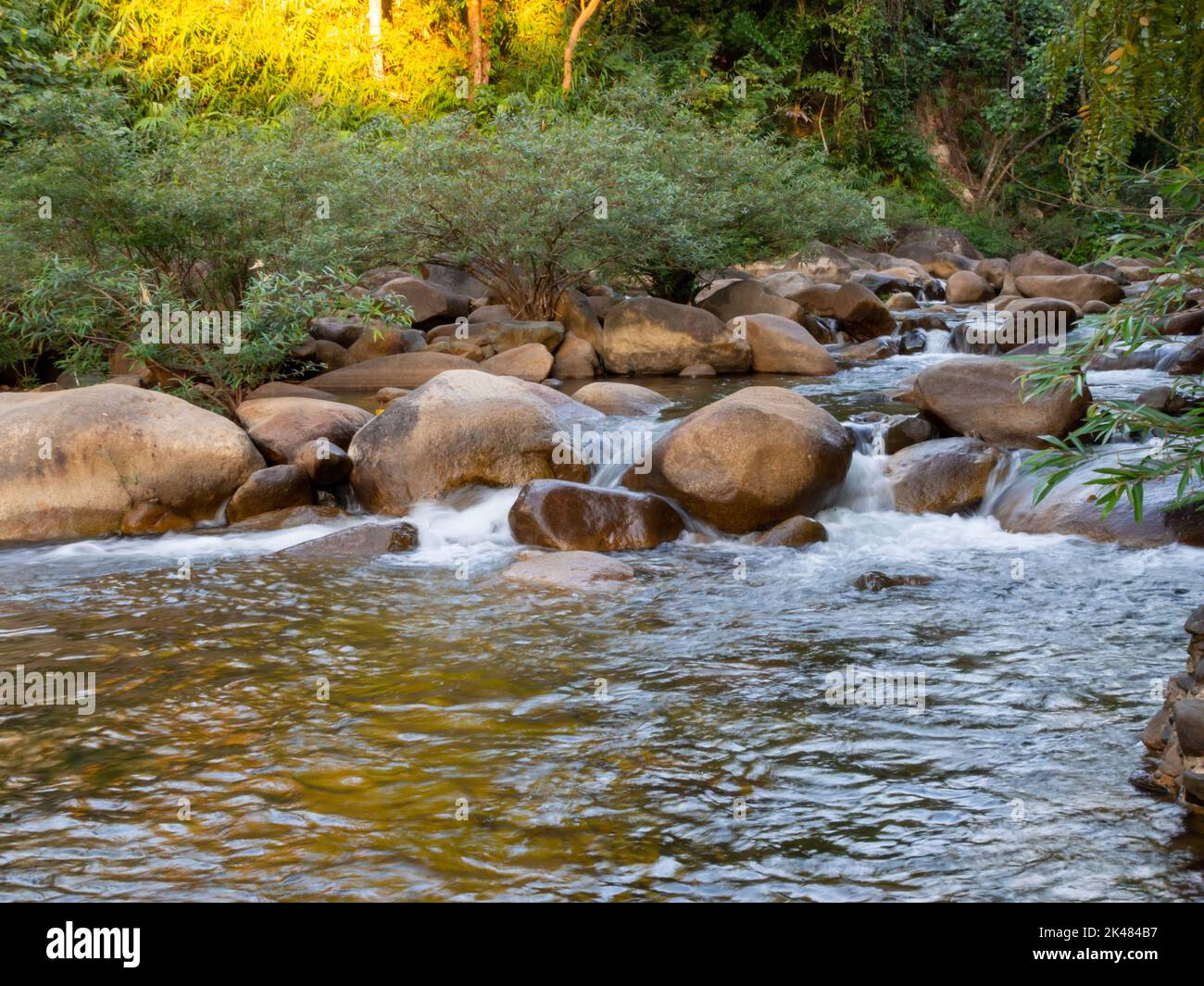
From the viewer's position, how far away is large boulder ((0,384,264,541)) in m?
8.43

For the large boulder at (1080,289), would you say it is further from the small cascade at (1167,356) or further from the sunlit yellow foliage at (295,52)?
the sunlit yellow foliage at (295,52)

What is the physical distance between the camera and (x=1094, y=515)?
25.4ft

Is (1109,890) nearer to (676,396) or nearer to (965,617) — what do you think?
(965,617)

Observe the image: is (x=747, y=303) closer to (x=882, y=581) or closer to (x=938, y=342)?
(x=938, y=342)

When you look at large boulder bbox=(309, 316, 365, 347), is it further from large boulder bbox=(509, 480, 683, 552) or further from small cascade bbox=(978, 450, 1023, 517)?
small cascade bbox=(978, 450, 1023, 517)

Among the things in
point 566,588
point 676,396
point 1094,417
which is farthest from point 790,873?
point 676,396

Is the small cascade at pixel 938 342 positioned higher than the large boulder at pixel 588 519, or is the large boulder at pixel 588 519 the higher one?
the small cascade at pixel 938 342

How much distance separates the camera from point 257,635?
614 cm

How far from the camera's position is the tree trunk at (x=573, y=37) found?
24.3 metres

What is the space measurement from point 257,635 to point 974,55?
2903 centimetres

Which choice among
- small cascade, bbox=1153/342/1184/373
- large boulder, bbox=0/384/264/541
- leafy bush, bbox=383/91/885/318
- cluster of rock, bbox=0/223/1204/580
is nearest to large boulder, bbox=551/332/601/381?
leafy bush, bbox=383/91/885/318

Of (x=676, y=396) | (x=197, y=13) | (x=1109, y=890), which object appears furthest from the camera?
(x=197, y=13)

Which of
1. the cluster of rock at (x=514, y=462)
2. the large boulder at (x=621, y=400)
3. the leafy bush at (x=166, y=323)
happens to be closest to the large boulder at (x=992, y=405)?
the cluster of rock at (x=514, y=462)

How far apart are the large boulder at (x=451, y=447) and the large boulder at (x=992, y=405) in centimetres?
295
